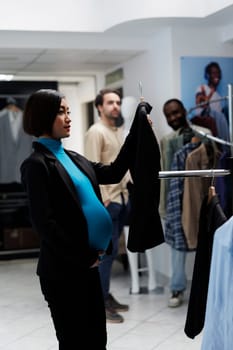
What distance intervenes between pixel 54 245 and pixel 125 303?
2.71m

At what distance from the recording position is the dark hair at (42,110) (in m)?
2.39

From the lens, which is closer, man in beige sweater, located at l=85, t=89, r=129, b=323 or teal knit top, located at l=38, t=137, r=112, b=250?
teal knit top, located at l=38, t=137, r=112, b=250

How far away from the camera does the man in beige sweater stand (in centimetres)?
445

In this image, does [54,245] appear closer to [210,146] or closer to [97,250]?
[97,250]

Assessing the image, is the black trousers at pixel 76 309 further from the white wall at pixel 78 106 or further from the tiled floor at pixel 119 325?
the white wall at pixel 78 106

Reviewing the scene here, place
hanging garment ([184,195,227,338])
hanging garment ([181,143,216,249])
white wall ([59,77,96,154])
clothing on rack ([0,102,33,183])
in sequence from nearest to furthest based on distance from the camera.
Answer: hanging garment ([184,195,227,338])
hanging garment ([181,143,216,249])
clothing on rack ([0,102,33,183])
white wall ([59,77,96,154])

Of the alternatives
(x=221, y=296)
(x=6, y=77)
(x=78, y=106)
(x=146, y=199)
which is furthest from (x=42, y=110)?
(x=78, y=106)

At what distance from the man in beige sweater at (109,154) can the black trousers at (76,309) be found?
1926 mm

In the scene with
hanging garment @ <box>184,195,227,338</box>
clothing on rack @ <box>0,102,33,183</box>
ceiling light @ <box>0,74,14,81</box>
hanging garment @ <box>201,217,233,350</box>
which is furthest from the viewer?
clothing on rack @ <box>0,102,33,183</box>

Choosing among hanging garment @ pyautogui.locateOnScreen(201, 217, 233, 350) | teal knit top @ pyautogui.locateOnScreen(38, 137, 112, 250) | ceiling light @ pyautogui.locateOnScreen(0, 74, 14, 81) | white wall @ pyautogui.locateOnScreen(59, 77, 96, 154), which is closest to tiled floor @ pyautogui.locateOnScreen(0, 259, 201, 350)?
teal knit top @ pyautogui.locateOnScreen(38, 137, 112, 250)

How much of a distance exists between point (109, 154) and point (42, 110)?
7.11 ft

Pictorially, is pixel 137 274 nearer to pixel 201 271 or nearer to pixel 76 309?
pixel 76 309

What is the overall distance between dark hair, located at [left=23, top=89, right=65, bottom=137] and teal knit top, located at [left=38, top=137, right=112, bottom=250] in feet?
0.19

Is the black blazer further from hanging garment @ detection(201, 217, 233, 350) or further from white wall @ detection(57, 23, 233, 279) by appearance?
white wall @ detection(57, 23, 233, 279)
